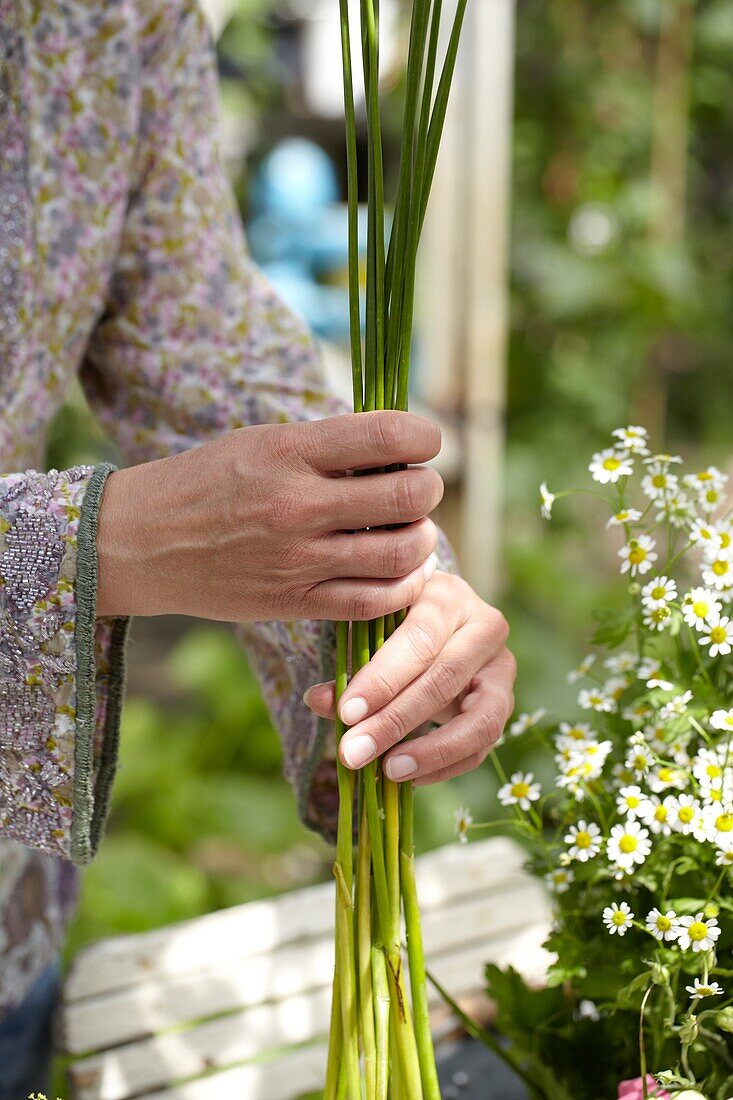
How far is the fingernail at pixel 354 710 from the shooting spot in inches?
21.5

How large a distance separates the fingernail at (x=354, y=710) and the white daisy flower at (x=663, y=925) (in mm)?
171

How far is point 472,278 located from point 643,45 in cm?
171

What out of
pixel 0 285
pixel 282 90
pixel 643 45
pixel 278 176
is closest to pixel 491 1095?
pixel 0 285

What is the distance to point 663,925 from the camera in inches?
20.6

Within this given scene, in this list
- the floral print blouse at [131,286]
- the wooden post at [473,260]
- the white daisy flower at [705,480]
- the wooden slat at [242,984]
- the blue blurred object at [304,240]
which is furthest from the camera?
the blue blurred object at [304,240]

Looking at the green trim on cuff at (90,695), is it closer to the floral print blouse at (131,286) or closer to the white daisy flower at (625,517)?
the floral print blouse at (131,286)

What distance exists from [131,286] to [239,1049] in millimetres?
594

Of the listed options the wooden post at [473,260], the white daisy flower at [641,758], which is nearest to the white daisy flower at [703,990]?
the white daisy flower at [641,758]

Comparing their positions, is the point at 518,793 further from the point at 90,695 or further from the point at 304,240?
the point at 304,240

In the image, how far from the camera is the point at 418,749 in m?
0.56

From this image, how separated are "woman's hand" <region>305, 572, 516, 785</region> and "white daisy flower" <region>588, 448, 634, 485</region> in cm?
10

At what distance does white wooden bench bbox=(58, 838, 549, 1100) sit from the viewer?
81 centimetres

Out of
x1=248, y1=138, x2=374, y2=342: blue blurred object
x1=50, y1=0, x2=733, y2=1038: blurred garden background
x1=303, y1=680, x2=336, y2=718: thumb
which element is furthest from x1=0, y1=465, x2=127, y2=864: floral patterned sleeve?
x1=248, y1=138, x2=374, y2=342: blue blurred object

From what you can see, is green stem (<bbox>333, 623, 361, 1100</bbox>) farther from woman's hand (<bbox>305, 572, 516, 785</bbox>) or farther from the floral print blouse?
the floral print blouse
